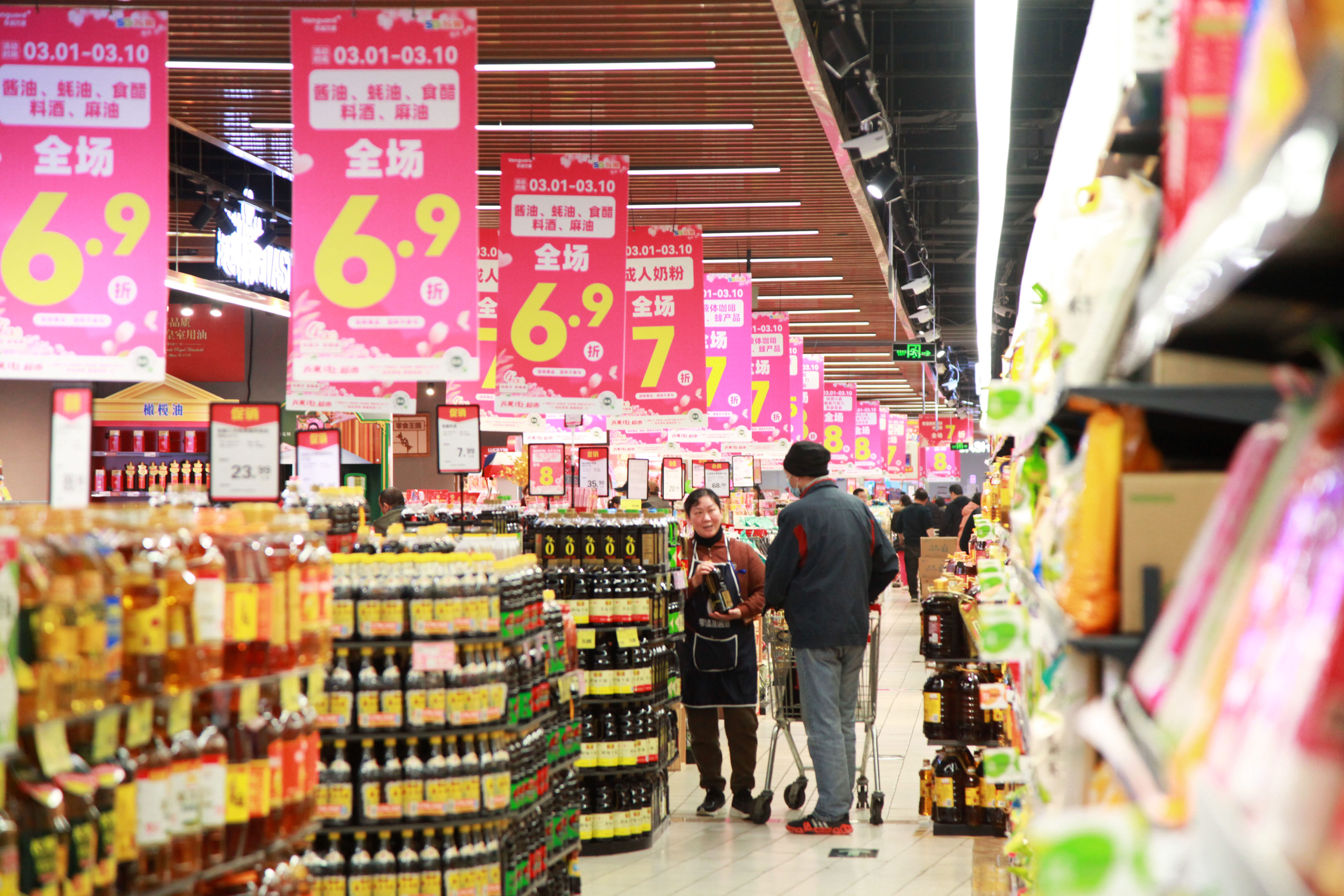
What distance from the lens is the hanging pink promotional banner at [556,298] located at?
8.07 metres

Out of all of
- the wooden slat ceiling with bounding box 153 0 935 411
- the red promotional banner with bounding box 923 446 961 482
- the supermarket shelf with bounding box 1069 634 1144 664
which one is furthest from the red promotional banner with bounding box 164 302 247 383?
the red promotional banner with bounding box 923 446 961 482

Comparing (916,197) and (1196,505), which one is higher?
(916,197)

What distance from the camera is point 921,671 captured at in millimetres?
13906

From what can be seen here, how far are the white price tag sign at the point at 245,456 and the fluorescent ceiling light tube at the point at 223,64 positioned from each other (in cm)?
266

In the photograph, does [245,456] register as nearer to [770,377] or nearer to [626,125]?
[626,125]

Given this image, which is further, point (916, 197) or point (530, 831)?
point (916, 197)

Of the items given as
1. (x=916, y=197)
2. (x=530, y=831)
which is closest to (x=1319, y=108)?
(x=530, y=831)

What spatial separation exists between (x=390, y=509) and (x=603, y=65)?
4.31 metres

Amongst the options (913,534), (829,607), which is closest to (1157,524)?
(829,607)

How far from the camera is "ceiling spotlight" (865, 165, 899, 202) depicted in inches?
387

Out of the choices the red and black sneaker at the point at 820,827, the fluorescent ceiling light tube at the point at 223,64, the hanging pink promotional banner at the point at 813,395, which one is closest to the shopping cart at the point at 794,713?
the red and black sneaker at the point at 820,827

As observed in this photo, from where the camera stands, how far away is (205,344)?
52.0ft

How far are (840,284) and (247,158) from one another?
25.1 feet

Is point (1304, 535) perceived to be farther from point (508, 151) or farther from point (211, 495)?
point (508, 151)
